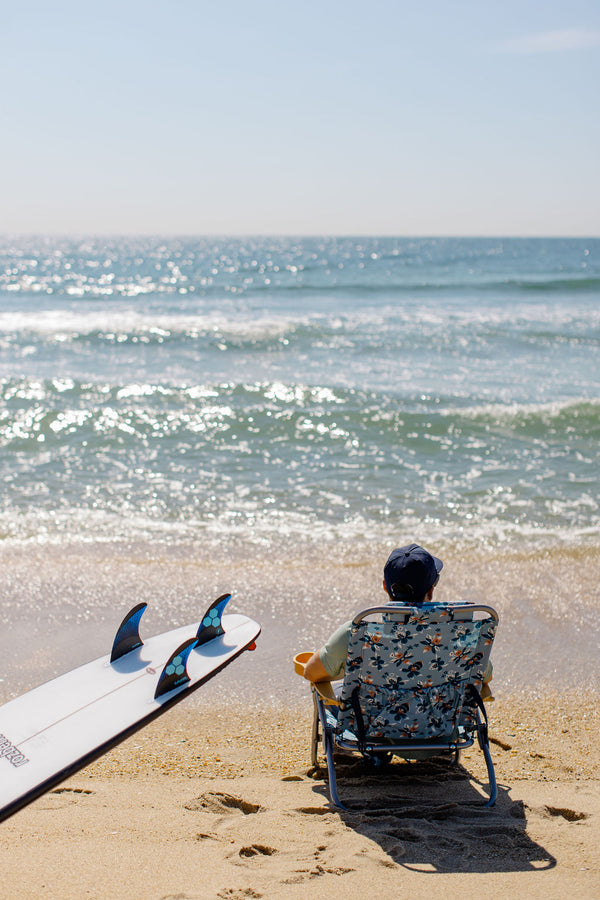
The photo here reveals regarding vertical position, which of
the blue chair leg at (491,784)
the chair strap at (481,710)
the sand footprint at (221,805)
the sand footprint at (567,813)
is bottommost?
the sand footprint at (221,805)

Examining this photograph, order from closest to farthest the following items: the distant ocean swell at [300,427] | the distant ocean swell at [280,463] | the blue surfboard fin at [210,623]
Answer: the blue surfboard fin at [210,623] → the distant ocean swell at [280,463] → the distant ocean swell at [300,427]

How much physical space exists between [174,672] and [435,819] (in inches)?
53.9

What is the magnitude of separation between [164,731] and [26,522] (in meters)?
4.11

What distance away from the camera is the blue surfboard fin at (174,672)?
3.67 m

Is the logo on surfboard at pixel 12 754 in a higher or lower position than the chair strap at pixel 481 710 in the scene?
lower

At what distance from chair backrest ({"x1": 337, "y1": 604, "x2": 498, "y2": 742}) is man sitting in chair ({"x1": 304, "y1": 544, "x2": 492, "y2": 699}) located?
10cm

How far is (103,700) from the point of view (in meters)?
3.68

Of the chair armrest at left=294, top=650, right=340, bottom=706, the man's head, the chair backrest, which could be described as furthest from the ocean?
the man's head

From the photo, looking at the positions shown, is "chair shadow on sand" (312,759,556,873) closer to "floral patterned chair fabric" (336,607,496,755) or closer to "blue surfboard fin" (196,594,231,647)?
"floral patterned chair fabric" (336,607,496,755)

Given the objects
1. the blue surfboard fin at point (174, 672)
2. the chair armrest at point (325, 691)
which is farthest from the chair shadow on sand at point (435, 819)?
the blue surfboard fin at point (174, 672)

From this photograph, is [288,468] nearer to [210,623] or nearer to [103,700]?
[210,623]

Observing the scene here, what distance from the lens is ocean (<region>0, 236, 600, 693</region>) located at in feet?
20.3

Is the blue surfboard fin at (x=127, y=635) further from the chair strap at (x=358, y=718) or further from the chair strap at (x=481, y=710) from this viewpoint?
the chair strap at (x=481, y=710)

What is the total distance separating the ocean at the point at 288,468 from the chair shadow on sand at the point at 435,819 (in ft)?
4.83
